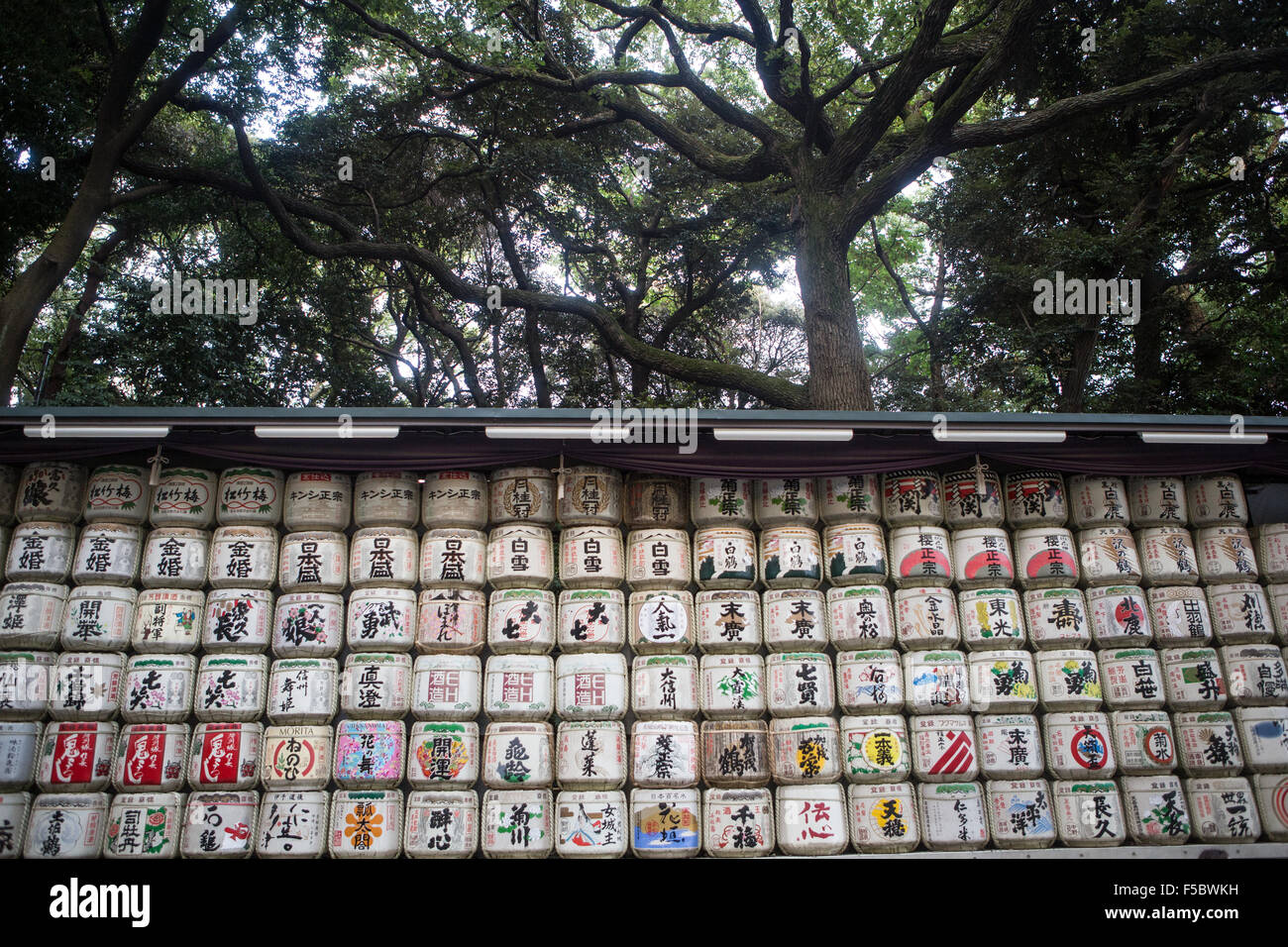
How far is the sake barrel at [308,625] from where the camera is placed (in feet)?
18.3

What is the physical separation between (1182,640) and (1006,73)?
36.2 ft

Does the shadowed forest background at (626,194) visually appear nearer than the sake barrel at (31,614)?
No

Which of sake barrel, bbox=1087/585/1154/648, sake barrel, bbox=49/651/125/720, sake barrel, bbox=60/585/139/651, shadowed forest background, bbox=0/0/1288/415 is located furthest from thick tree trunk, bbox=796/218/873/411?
sake barrel, bbox=49/651/125/720

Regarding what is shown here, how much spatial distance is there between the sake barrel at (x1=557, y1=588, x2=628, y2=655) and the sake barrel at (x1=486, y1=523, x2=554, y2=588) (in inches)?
9.2

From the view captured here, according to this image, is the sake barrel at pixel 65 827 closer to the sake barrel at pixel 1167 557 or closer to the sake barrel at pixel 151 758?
the sake barrel at pixel 151 758

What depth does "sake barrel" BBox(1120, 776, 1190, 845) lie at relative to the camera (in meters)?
5.46

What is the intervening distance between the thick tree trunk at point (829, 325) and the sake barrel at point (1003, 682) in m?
5.50

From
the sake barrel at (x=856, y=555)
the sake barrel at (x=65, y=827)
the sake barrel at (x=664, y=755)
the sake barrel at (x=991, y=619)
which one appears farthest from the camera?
the sake barrel at (x=856, y=555)

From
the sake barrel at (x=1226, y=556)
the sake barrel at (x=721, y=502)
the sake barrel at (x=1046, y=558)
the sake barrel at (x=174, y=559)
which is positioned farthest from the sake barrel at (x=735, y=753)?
the sake barrel at (x=174, y=559)

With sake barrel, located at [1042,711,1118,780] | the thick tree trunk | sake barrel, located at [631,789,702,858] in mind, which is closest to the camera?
sake barrel, located at [631,789,702,858]

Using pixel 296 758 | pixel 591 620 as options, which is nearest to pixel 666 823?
pixel 591 620

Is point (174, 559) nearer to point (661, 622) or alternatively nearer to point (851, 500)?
point (661, 622)

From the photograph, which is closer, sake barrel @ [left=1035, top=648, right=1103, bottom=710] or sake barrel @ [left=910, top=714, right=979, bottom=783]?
sake barrel @ [left=910, top=714, right=979, bottom=783]

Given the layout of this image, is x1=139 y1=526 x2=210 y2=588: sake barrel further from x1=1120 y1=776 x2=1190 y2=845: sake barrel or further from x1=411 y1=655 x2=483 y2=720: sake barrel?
x1=1120 y1=776 x2=1190 y2=845: sake barrel
